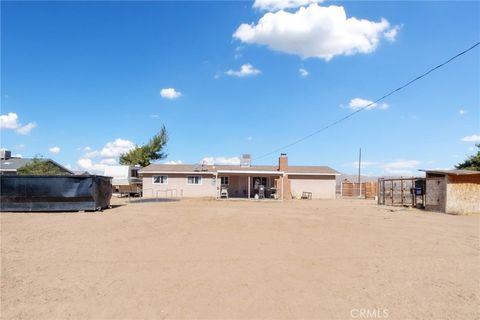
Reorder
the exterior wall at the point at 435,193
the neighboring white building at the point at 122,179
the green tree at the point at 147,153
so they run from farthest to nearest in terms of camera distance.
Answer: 1. the green tree at the point at 147,153
2. the neighboring white building at the point at 122,179
3. the exterior wall at the point at 435,193

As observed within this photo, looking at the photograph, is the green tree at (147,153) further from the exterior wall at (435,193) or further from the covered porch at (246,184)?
the exterior wall at (435,193)

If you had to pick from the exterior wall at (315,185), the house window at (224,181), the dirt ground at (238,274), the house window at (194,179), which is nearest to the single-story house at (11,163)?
the house window at (194,179)

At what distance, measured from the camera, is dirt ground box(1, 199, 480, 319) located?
5.72 metres

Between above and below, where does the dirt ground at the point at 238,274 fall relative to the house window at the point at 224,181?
below

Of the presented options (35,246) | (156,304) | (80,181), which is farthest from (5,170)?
(156,304)

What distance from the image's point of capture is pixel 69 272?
25.2 ft

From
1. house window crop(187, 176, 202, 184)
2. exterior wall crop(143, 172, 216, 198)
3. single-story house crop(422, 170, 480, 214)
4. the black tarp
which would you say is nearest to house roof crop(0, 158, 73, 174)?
exterior wall crop(143, 172, 216, 198)

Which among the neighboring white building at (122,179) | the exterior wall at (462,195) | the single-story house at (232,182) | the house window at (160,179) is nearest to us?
the exterior wall at (462,195)

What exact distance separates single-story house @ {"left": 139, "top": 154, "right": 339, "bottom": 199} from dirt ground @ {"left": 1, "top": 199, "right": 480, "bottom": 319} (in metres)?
27.0

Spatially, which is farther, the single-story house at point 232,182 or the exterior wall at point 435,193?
the single-story house at point 232,182

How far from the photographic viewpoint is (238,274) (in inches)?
297

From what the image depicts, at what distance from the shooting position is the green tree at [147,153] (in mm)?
59094

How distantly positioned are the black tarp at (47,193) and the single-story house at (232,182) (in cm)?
1925

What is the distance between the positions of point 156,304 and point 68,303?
1.27 metres
